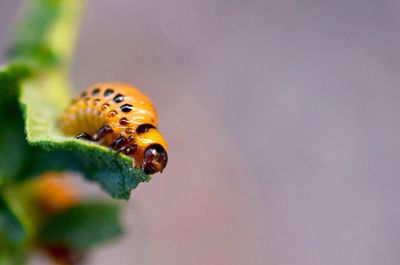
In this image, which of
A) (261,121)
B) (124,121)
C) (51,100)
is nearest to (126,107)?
(124,121)

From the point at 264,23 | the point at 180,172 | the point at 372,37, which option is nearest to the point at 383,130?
the point at 372,37

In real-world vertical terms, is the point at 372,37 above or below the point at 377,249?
above

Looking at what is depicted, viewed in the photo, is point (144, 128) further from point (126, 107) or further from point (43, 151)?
point (43, 151)

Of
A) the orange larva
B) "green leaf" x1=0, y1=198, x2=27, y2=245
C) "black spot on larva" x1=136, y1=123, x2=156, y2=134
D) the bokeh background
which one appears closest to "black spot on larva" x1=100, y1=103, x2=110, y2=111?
the orange larva

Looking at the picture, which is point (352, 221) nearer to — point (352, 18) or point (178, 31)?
Result: point (352, 18)

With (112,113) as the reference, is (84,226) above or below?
below
